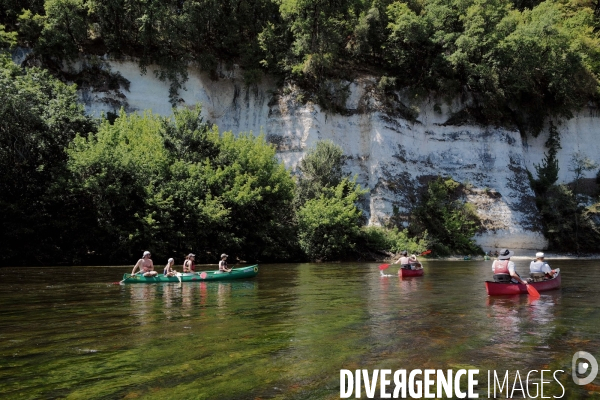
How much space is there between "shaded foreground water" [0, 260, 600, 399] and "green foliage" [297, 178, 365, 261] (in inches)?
699

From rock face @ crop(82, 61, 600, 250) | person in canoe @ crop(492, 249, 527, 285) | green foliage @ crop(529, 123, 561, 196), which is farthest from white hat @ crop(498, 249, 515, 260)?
green foliage @ crop(529, 123, 561, 196)

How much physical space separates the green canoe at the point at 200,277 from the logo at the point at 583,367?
13.1m

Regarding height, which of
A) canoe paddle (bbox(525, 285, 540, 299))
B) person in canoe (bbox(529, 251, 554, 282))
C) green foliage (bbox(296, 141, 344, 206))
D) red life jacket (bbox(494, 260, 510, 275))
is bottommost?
canoe paddle (bbox(525, 285, 540, 299))

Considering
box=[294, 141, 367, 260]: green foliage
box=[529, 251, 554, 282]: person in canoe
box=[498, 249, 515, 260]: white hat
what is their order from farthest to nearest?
box=[294, 141, 367, 260]: green foliage < box=[529, 251, 554, 282]: person in canoe < box=[498, 249, 515, 260]: white hat

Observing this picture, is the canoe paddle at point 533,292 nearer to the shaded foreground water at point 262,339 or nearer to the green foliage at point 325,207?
the shaded foreground water at point 262,339

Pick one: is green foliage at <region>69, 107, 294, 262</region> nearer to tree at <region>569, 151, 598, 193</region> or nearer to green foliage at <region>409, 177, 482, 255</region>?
green foliage at <region>409, 177, 482, 255</region>

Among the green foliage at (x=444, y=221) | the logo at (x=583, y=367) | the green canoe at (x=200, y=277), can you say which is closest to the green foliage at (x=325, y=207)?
the green foliage at (x=444, y=221)

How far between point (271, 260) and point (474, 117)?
81.8 ft

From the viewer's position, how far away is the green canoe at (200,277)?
659 inches

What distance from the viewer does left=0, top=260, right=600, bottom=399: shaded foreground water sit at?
18.3 ft

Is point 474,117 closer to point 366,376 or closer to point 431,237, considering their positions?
point 431,237

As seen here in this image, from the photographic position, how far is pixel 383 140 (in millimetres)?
40625

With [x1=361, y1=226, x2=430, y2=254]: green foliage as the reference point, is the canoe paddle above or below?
below

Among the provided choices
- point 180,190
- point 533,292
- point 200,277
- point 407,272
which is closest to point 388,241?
point 407,272
